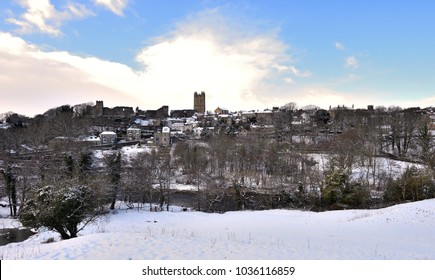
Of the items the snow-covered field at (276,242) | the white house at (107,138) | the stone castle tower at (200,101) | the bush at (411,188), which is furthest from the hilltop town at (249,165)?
the stone castle tower at (200,101)

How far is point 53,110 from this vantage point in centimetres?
12600

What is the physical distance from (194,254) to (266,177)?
36408 millimetres

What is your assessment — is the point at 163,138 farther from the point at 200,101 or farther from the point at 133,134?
the point at 200,101

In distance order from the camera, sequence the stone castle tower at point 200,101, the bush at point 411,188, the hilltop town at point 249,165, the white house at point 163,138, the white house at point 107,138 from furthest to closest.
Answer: the stone castle tower at point 200,101
the white house at point 107,138
the white house at point 163,138
the hilltop town at point 249,165
the bush at point 411,188

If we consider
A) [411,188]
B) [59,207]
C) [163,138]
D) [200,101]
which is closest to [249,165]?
[411,188]

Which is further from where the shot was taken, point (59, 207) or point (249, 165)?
point (249, 165)

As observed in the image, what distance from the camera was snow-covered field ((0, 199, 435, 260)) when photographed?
364 inches

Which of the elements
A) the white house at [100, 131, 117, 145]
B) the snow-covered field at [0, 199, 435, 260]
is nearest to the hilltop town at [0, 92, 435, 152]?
the white house at [100, 131, 117, 145]

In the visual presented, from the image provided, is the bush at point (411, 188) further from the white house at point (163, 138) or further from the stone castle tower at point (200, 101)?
the stone castle tower at point (200, 101)

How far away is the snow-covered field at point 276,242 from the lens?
30.3 ft

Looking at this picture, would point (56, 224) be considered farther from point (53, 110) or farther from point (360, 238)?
point (53, 110)

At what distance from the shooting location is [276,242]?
12.1 m

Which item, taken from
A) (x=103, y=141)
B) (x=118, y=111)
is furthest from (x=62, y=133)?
(x=118, y=111)

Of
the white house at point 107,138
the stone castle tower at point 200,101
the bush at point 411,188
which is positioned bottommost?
the bush at point 411,188
